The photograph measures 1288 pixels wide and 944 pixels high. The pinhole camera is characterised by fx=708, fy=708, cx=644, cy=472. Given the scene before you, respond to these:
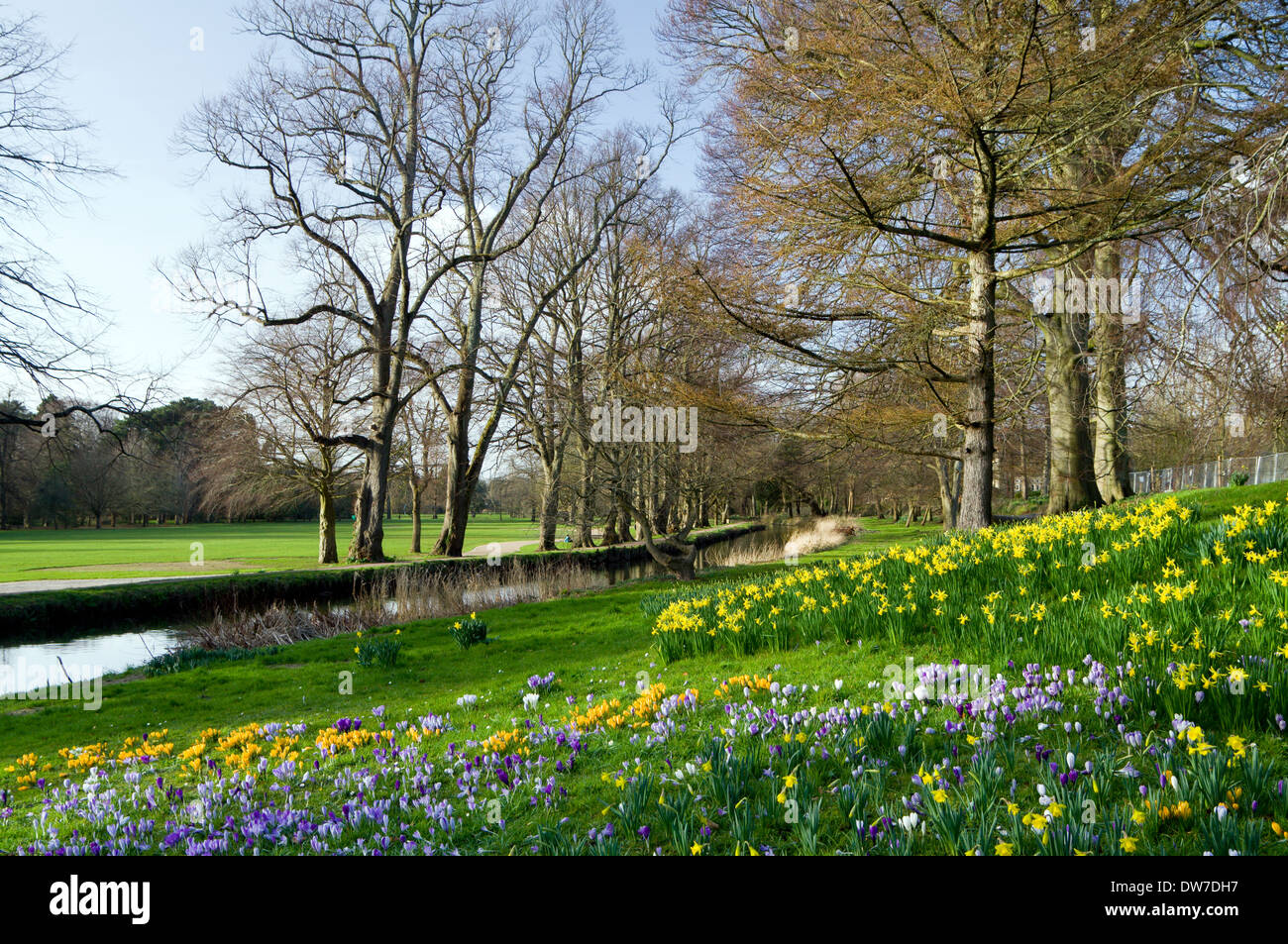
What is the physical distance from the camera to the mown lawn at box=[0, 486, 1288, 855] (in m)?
2.68

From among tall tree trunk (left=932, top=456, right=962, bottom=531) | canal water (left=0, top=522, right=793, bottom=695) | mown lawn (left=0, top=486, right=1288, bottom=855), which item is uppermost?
tall tree trunk (left=932, top=456, right=962, bottom=531)

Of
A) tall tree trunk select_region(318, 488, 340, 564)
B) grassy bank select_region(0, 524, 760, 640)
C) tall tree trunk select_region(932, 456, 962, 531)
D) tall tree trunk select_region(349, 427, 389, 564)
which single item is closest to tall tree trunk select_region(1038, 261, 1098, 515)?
tall tree trunk select_region(932, 456, 962, 531)

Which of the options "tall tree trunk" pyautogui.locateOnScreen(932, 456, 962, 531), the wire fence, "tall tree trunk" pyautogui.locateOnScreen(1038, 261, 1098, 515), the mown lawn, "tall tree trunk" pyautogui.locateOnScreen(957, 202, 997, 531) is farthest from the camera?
the wire fence

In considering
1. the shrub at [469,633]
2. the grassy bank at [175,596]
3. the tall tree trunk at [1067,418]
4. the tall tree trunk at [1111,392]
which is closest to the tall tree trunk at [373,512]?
the grassy bank at [175,596]

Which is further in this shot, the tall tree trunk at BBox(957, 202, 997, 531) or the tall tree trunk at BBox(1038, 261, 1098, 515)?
the tall tree trunk at BBox(1038, 261, 1098, 515)

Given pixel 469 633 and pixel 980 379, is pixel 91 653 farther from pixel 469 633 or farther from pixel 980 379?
pixel 980 379

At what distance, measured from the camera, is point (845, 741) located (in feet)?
11.3

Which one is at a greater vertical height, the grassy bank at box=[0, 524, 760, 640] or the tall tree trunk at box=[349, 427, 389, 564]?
the tall tree trunk at box=[349, 427, 389, 564]

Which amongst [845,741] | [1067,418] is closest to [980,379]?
[1067,418]

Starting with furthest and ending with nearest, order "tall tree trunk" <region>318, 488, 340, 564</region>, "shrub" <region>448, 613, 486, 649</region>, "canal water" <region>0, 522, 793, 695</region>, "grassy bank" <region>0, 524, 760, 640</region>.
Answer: "tall tree trunk" <region>318, 488, 340, 564</region> < "grassy bank" <region>0, 524, 760, 640</region> < "canal water" <region>0, 522, 793, 695</region> < "shrub" <region>448, 613, 486, 649</region>

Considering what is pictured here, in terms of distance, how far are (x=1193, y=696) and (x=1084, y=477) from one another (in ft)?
41.8

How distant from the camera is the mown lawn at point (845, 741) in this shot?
2.68 metres

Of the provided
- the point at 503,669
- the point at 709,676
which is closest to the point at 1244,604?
the point at 709,676

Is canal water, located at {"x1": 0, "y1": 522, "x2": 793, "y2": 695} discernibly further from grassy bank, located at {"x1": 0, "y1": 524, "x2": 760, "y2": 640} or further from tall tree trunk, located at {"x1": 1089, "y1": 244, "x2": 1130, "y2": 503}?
tall tree trunk, located at {"x1": 1089, "y1": 244, "x2": 1130, "y2": 503}
